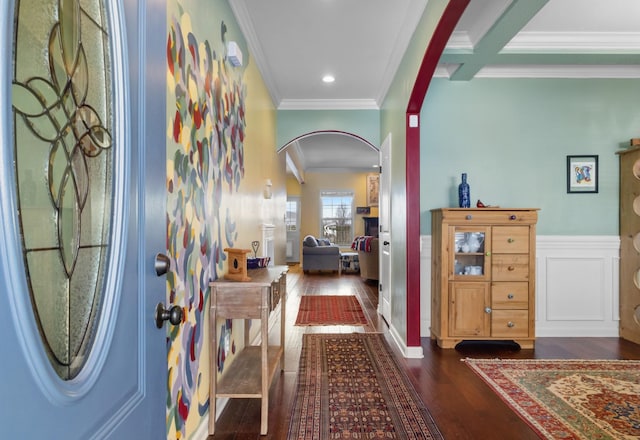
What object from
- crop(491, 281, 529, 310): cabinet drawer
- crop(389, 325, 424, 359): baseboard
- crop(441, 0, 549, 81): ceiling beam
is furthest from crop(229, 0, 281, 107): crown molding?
crop(491, 281, 529, 310): cabinet drawer

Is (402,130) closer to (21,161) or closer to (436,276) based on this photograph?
(436,276)

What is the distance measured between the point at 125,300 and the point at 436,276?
330 centimetres

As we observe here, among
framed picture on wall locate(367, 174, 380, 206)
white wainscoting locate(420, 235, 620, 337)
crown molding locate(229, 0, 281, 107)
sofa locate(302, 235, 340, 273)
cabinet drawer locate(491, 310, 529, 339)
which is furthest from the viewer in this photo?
framed picture on wall locate(367, 174, 380, 206)

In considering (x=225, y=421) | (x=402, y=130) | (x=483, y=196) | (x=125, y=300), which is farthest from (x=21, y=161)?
(x=483, y=196)

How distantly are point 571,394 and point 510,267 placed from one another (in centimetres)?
121

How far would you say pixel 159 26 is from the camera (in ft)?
3.20

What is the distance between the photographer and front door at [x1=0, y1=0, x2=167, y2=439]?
50cm

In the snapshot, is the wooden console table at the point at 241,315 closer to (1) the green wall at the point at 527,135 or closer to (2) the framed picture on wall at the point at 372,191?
(1) the green wall at the point at 527,135

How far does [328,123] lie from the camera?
506 cm

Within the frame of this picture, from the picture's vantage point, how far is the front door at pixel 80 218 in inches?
19.8

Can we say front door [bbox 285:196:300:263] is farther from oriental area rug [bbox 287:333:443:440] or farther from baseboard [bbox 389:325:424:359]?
baseboard [bbox 389:325:424:359]

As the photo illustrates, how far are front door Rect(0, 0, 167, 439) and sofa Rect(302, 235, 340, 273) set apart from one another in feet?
25.4

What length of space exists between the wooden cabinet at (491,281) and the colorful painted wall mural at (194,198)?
1.98 metres

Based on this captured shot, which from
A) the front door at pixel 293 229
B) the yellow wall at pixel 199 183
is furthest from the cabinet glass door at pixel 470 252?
the front door at pixel 293 229
